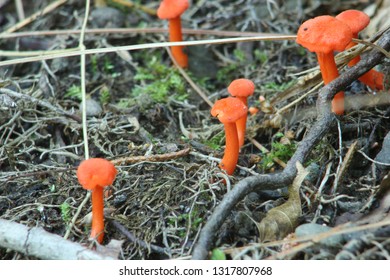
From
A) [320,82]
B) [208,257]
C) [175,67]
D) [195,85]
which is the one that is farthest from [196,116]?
[208,257]

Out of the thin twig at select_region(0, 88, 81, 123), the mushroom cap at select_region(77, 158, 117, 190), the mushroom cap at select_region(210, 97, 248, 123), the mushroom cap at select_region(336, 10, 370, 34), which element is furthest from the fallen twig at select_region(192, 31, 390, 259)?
the thin twig at select_region(0, 88, 81, 123)

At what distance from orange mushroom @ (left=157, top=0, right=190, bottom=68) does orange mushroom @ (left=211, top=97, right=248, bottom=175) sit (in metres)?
0.95

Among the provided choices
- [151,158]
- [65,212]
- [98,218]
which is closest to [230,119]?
[151,158]

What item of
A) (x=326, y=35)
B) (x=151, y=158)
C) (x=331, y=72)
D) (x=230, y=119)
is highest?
(x=326, y=35)

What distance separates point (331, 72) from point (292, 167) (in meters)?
0.48

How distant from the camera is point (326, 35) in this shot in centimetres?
191

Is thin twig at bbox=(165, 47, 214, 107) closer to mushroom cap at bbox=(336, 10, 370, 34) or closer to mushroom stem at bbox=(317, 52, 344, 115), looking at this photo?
mushroom stem at bbox=(317, 52, 344, 115)

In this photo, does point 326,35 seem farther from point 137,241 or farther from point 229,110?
point 137,241

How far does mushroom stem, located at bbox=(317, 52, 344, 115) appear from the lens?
6.86 feet

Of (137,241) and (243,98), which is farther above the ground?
(243,98)

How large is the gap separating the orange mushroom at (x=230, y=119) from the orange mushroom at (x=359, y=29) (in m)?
0.60

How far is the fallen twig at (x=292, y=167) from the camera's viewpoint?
5.70 ft

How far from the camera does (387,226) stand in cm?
169
